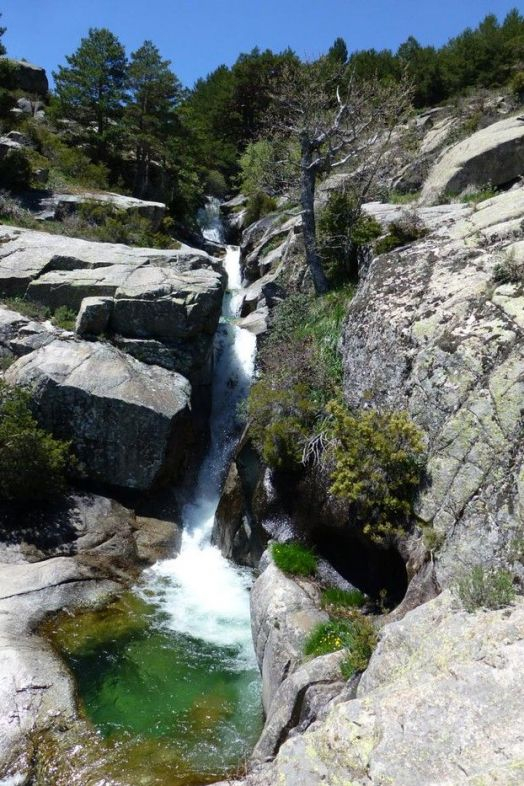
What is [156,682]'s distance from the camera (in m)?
9.38

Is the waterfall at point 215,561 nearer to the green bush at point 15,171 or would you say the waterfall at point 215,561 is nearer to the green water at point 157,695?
the green water at point 157,695

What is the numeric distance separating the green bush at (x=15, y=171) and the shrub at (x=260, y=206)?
11691 millimetres

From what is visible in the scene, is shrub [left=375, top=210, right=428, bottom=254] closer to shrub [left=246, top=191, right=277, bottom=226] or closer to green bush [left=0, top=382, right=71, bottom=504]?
green bush [left=0, top=382, right=71, bottom=504]

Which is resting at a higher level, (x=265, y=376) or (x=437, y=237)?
(x=437, y=237)

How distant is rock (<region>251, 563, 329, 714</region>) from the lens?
331 inches

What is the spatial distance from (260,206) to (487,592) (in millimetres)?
28327

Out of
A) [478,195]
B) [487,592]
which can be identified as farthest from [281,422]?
[478,195]

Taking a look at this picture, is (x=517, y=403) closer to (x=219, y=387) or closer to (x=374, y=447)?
(x=374, y=447)

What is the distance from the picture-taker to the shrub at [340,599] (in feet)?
30.6

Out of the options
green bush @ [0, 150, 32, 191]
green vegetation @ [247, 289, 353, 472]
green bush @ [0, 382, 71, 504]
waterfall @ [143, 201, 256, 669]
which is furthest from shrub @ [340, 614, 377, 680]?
green bush @ [0, 150, 32, 191]

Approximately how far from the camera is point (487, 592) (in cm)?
593

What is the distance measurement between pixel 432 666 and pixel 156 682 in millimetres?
5681

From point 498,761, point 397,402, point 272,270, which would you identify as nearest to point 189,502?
point 397,402

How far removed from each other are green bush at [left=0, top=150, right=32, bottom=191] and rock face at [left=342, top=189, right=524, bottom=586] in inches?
767
